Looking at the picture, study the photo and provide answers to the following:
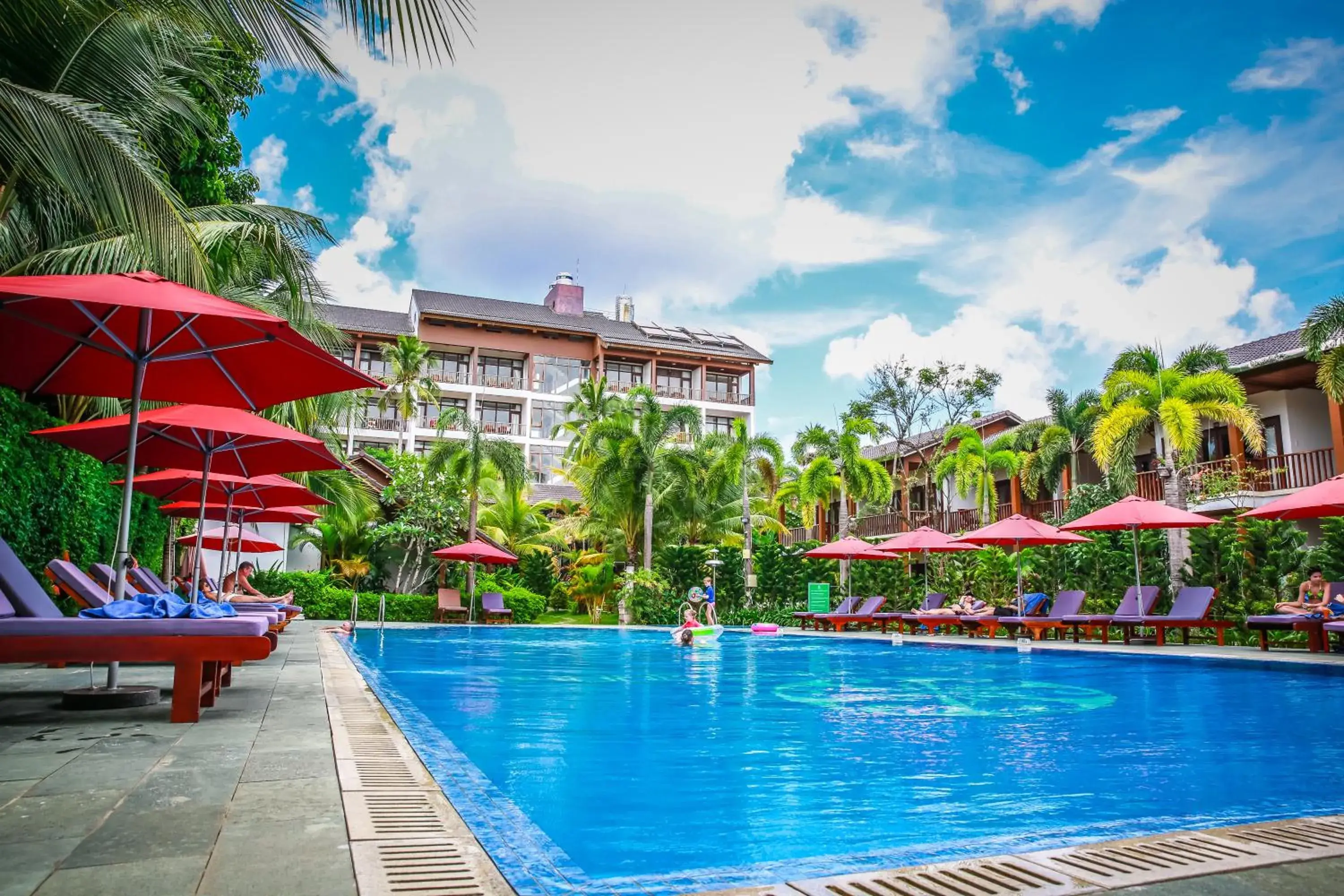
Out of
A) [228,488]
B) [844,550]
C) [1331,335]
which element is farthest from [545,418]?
[1331,335]

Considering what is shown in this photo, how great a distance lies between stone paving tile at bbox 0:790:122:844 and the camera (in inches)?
116

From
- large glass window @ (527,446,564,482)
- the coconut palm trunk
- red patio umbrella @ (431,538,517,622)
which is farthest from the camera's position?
large glass window @ (527,446,564,482)

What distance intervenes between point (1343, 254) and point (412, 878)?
48.5 metres

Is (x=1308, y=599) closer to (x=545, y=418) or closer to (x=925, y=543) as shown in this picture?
(x=925, y=543)

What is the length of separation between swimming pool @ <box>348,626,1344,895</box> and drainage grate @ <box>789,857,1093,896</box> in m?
0.38

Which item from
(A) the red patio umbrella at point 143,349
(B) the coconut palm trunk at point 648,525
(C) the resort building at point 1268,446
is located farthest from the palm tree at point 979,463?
(A) the red patio umbrella at point 143,349

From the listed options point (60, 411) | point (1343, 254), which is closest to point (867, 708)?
point (60, 411)

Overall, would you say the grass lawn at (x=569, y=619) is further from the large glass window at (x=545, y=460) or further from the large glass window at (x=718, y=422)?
the large glass window at (x=718, y=422)

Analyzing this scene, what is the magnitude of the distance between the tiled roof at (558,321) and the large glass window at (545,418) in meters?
4.55

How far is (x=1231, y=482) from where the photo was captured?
23.3m

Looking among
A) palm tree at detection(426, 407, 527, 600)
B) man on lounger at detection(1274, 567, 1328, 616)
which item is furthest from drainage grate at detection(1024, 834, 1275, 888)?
palm tree at detection(426, 407, 527, 600)

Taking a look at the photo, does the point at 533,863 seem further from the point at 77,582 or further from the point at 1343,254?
the point at 1343,254

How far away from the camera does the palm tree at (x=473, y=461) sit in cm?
2862

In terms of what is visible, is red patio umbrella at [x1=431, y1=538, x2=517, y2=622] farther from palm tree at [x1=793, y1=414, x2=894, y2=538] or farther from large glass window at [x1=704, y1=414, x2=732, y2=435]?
large glass window at [x1=704, y1=414, x2=732, y2=435]
